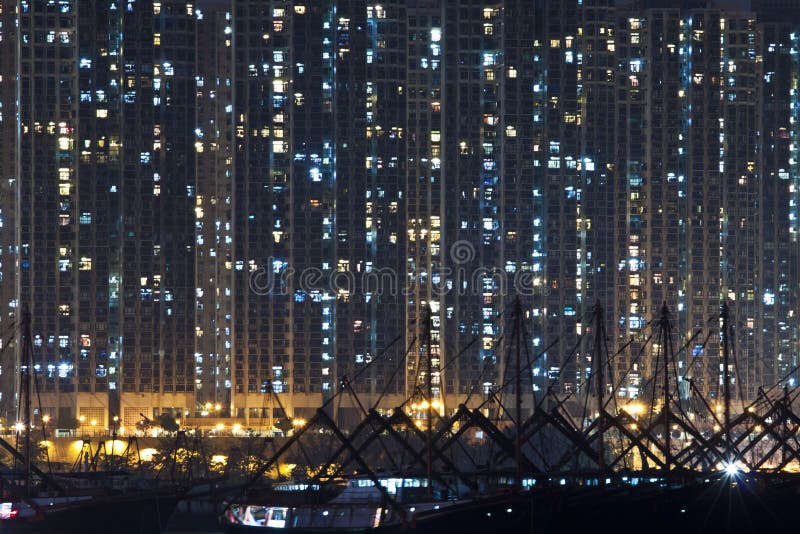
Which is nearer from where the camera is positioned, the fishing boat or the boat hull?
the fishing boat

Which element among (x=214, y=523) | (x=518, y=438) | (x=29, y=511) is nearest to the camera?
(x=518, y=438)

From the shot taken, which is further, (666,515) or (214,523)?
(214,523)

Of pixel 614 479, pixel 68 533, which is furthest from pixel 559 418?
pixel 68 533

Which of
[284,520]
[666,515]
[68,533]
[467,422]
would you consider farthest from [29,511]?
[666,515]

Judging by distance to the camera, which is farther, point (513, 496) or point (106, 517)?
point (106, 517)

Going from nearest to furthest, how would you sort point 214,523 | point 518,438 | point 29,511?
1. point 518,438
2. point 29,511
3. point 214,523

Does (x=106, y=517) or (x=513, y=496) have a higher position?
(x=513, y=496)

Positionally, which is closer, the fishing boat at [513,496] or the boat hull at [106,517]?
the fishing boat at [513,496]

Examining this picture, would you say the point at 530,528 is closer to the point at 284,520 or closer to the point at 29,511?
the point at 284,520

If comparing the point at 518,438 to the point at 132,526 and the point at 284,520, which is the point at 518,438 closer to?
the point at 284,520
